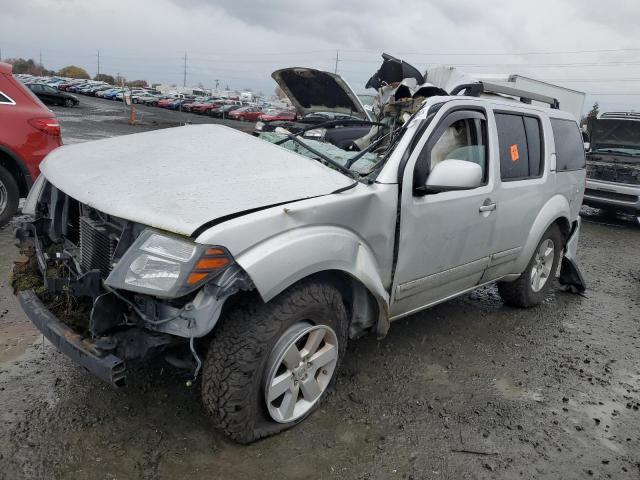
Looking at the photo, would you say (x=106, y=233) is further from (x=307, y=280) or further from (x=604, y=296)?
(x=604, y=296)

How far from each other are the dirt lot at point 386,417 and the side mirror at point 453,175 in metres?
1.33

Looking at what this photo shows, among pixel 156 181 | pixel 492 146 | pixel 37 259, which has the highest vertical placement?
pixel 492 146

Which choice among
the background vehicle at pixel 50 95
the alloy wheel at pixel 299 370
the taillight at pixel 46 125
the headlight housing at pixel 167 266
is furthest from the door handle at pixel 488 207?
the background vehicle at pixel 50 95

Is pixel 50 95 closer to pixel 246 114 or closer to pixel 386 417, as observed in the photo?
pixel 246 114

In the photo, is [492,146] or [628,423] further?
[492,146]

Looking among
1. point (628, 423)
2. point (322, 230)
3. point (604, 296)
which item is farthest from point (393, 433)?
point (604, 296)

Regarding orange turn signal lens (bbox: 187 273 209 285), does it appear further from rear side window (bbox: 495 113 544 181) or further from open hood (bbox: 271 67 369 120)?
open hood (bbox: 271 67 369 120)

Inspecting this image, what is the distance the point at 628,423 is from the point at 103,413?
10.2ft

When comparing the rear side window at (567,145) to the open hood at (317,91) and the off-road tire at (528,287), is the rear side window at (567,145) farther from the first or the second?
the open hood at (317,91)

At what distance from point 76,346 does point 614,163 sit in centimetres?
1047

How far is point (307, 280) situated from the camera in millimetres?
2621

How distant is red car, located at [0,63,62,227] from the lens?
5457mm

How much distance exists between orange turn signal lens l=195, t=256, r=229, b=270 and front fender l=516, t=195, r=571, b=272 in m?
3.01

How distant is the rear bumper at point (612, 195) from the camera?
372 inches
